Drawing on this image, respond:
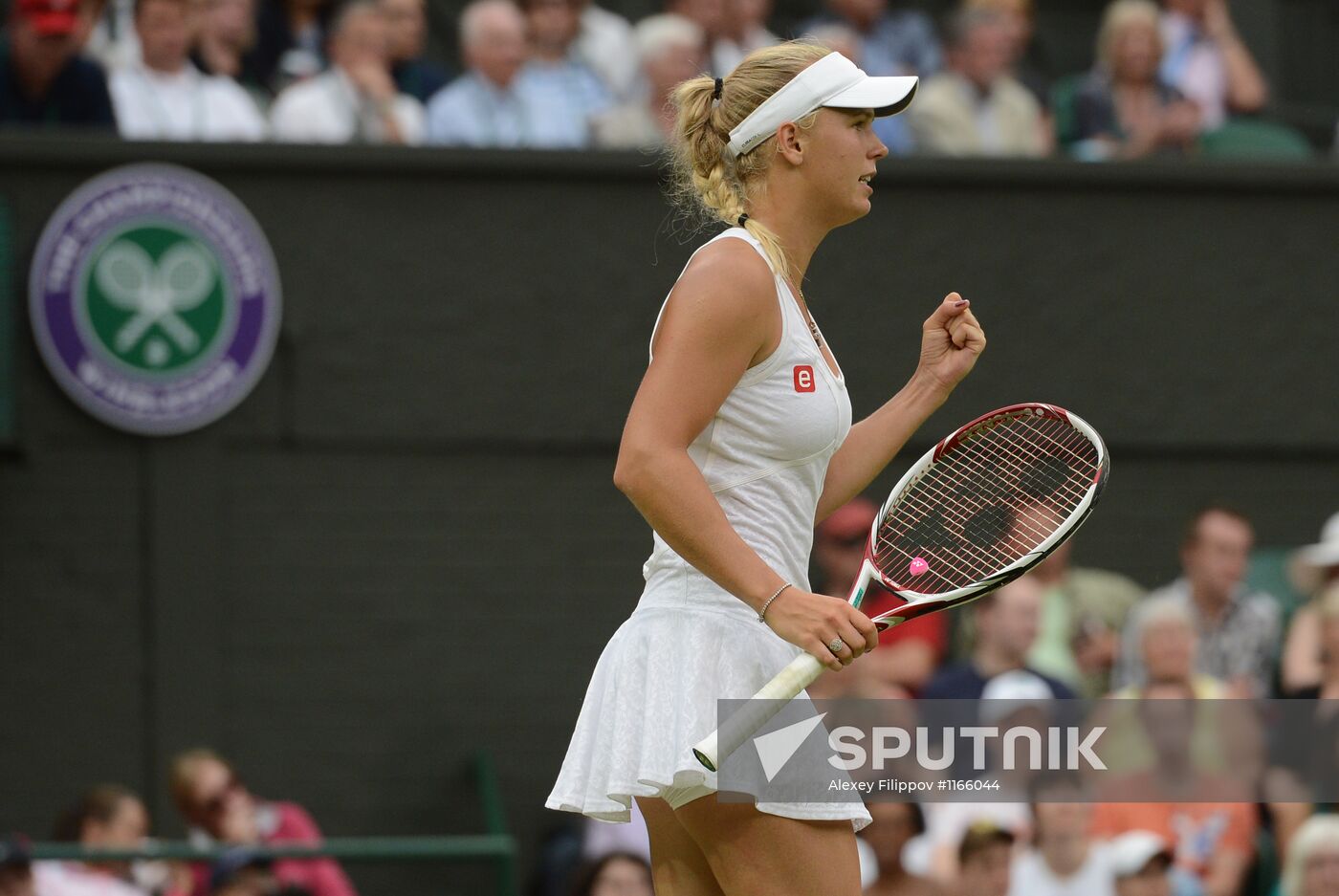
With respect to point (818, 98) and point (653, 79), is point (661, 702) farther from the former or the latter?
point (653, 79)

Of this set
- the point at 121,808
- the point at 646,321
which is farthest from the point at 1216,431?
the point at 121,808

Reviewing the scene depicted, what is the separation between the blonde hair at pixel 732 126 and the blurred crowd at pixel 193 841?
10.7ft

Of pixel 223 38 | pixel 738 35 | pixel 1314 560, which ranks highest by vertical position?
pixel 738 35

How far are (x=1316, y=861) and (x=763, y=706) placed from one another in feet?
11.7

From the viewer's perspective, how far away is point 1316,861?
6.46 meters

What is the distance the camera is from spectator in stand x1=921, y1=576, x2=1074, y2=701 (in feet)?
23.7

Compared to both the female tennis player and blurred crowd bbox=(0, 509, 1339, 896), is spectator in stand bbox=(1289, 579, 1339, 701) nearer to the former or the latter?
blurred crowd bbox=(0, 509, 1339, 896)

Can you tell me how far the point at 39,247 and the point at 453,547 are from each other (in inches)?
70.5

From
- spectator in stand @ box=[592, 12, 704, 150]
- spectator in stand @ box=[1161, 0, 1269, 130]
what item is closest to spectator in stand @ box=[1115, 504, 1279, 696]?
spectator in stand @ box=[1161, 0, 1269, 130]

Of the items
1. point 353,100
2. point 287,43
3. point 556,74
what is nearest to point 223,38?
point 287,43

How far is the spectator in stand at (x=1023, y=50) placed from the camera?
937 cm

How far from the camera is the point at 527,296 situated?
27.6ft

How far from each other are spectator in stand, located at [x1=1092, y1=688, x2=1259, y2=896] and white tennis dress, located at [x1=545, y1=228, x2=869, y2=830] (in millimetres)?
3423

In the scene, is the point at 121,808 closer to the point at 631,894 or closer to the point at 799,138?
the point at 631,894
